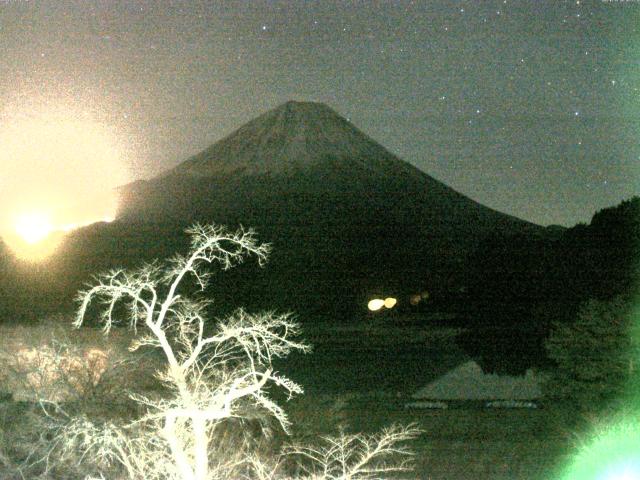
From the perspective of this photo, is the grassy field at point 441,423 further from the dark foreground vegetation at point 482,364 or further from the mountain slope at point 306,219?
the mountain slope at point 306,219

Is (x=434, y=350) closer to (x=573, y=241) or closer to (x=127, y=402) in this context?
(x=573, y=241)

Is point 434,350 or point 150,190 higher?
point 150,190

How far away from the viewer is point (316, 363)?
3666 centimetres

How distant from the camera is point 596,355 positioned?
605 inches

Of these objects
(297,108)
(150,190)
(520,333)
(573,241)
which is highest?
(297,108)

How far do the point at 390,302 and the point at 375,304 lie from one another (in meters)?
1.59

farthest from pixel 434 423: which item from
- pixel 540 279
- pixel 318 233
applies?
pixel 318 233

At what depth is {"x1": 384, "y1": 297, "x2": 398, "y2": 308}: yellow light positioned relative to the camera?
5912 centimetres

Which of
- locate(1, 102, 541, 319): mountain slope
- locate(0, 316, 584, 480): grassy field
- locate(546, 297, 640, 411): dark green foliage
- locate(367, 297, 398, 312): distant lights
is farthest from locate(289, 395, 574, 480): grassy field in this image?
locate(367, 297, 398, 312): distant lights

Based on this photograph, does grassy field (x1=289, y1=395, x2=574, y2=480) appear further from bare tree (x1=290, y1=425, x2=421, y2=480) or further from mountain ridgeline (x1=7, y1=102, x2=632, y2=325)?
mountain ridgeline (x1=7, y1=102, x2=632, y2=325)

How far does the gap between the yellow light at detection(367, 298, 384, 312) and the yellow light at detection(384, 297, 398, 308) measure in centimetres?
34

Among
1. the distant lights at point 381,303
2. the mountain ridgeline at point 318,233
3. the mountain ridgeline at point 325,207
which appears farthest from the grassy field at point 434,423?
the mountain ridgeline at point 325,207

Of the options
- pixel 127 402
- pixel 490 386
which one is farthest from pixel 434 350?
pixel 127 402

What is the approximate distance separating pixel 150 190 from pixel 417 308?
285ft
